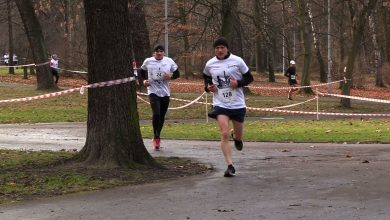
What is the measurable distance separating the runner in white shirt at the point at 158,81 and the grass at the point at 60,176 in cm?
205

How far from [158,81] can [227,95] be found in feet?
11.1

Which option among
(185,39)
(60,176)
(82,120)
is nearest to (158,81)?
(60,176)

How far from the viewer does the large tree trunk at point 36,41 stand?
3109cm

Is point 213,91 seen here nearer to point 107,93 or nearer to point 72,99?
point 107,93

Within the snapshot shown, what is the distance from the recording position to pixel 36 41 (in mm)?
31984

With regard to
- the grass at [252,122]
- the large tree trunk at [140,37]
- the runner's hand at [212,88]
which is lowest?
the grass at [252,122]

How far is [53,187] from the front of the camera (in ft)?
27.1

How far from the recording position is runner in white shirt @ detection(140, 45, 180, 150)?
12.8 meters

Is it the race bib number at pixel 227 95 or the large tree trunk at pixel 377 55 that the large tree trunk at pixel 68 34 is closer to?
the large tree trunk at pixel 377 55

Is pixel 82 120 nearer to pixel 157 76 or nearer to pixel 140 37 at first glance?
pixel 140 37

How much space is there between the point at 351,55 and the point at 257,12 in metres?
4.67

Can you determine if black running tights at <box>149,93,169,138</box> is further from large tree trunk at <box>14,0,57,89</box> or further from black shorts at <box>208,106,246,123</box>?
large tree trunk at <box>14,0,57,89</box>

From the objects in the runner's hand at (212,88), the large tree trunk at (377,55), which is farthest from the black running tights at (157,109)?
the large tree trunk at (377,55)

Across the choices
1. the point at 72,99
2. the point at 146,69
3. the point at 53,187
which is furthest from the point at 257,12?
the point at 53,187
